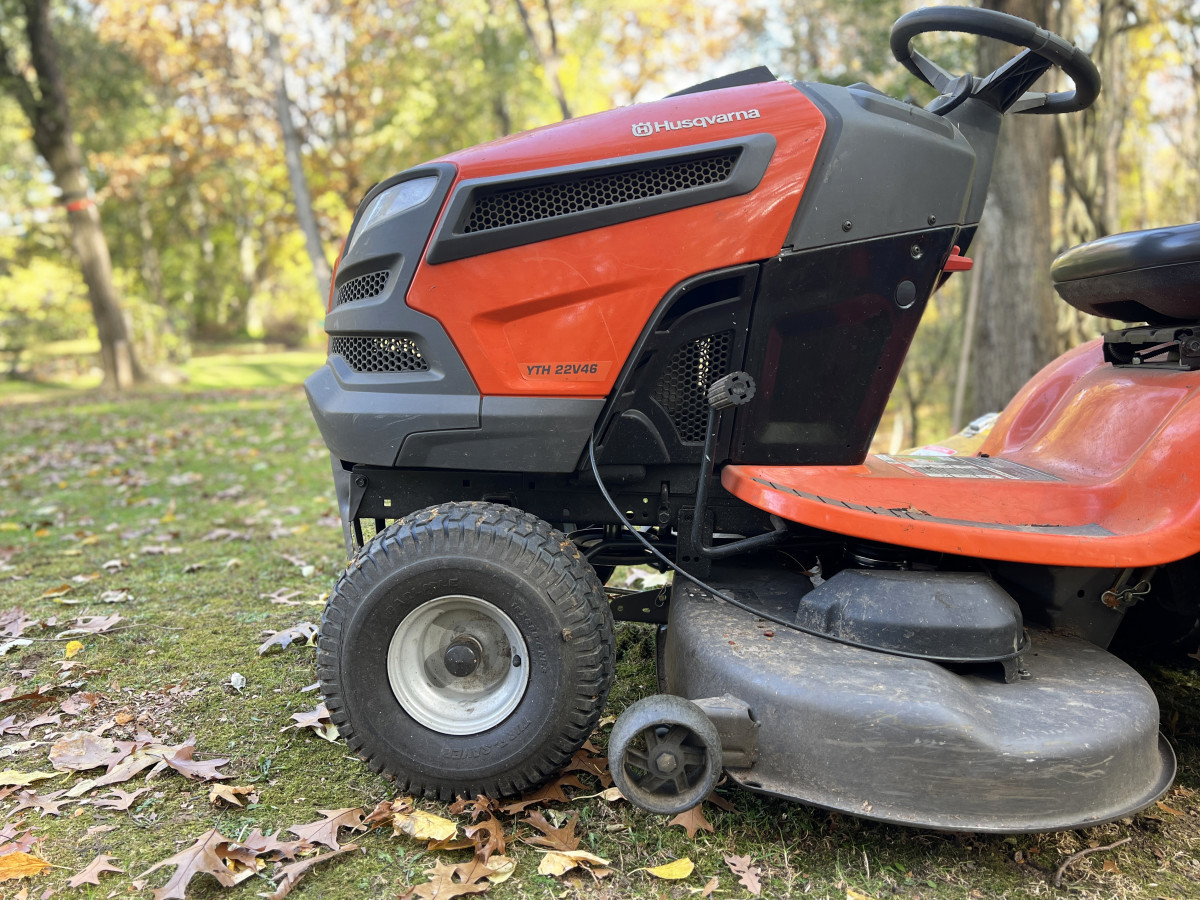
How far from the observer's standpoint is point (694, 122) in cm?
223

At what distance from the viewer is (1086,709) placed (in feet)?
6.51

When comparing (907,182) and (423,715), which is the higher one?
(907,182)

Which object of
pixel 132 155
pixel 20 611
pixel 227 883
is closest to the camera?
pixel 227 883

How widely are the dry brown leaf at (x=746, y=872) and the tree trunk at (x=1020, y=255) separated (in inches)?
224

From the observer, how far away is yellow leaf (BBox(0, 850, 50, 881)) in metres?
1.93

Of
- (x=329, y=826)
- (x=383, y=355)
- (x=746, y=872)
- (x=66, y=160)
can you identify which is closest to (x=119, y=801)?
(x=329, y=826)

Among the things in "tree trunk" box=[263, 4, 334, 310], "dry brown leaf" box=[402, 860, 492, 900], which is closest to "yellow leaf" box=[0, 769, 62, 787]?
"dry brown leaf" box=[402, 860, 492, 900]

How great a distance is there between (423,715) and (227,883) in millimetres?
561

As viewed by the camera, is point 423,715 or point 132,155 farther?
point 132,155

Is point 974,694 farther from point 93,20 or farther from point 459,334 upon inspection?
point 93,20

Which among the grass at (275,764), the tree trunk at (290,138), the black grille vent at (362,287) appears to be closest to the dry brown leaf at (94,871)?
the grass at (275,764)

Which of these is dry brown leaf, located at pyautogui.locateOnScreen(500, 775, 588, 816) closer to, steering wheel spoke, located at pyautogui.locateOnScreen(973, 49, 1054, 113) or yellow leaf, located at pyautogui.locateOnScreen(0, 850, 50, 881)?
yellow leaf, located at pyautogui.locateOnScreen(0, 850, 50, 881)

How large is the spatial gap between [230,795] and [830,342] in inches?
76.4

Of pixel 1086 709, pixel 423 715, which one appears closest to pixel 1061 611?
pixel 1086 709
